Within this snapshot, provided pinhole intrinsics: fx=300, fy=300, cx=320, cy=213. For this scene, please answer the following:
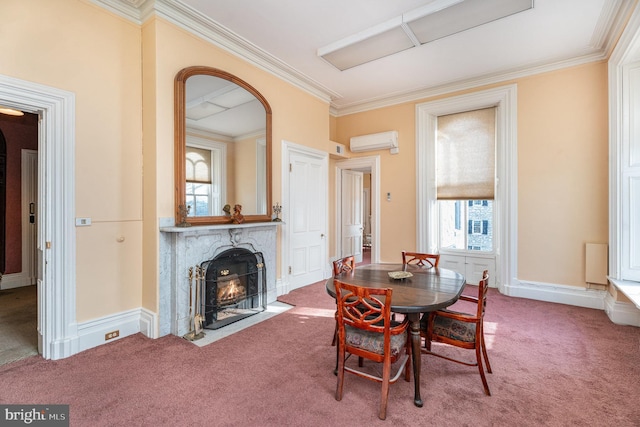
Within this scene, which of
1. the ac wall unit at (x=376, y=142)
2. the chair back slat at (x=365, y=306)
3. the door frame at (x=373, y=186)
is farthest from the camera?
the door frame at (x=373, y=186)

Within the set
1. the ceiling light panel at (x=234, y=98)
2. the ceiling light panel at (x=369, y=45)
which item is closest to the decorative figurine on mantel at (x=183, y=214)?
the ceiling light panel at (x=234, y=98)

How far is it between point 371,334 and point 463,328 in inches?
28.1

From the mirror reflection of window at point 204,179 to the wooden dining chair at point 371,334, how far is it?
1939 mm

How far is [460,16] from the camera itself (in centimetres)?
304

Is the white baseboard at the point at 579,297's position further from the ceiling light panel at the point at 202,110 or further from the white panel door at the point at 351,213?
the ceiling light panel at the point at 202,110

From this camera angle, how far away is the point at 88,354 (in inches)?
103

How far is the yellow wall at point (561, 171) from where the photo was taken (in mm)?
3803

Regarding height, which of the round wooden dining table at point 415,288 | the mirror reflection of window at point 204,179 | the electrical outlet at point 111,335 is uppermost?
the mirror reflection of window at point 204,179

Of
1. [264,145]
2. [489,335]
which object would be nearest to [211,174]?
[264,145]

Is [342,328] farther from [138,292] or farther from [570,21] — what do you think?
[570,21]

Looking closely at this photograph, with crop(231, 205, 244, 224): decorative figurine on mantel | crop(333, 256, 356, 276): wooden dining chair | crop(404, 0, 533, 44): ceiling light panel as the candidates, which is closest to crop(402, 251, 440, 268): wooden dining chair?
crop(333, 256, 356, 276): wooden dining chair

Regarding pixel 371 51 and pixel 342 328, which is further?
pixel 371 51

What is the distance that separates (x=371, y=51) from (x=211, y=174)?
246cm

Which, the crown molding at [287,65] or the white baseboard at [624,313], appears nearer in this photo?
the crown molding at [287,65]
